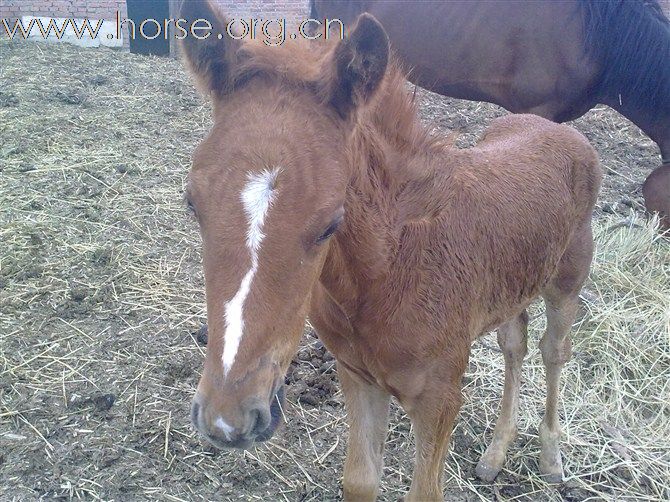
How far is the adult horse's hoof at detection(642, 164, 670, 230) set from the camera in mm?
4988

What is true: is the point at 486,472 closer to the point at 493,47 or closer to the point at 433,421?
the point at 433,421

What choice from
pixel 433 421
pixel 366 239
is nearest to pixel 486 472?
pixel 433 421

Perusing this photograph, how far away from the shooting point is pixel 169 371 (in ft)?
11.1

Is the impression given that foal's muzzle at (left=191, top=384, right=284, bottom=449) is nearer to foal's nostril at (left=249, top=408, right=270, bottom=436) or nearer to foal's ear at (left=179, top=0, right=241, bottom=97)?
foal's nostril at (left=249, top=408, right=270, bottom=436)

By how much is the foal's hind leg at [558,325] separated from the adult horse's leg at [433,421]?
1.02m

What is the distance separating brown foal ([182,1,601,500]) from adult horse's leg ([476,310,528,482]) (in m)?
0.01

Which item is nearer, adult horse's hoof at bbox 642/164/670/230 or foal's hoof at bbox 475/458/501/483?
foal's hoof at bbox 475/458/501/483

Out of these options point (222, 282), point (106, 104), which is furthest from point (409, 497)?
point (106, 104)

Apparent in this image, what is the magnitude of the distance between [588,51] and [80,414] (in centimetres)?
469

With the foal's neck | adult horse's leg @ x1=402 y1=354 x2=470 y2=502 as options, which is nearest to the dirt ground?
the foal's neck

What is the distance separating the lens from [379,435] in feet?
8.30

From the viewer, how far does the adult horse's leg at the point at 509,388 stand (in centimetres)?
306

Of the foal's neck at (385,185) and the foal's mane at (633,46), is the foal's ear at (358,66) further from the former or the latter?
the foal's mane at (633,46)

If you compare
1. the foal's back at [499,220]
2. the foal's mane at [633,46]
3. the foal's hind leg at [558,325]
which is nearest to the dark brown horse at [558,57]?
the foal's mane at [633,46]
